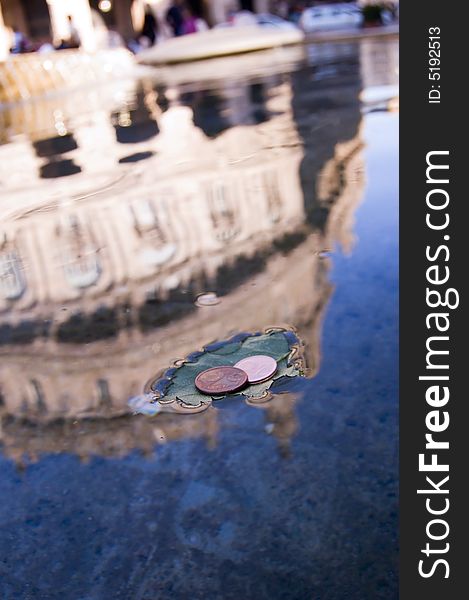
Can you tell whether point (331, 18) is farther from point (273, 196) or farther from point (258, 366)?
point (258, 366)

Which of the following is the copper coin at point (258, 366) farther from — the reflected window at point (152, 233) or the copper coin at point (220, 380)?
the reflected window at point (152, 233)

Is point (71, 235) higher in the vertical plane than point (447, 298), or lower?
lower

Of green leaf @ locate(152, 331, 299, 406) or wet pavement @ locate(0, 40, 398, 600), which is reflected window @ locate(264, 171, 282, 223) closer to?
wet pavement @ locate(0, 40, 398, 600)

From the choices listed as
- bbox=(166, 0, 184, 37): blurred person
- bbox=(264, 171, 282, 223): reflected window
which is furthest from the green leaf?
bbox=(166, 0, 184, 37): blurred person

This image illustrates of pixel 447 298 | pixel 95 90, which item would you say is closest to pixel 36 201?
pixel 447 298

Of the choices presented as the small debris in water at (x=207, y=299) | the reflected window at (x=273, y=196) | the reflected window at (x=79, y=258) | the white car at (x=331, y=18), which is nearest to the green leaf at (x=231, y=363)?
the small debris in water at (x=207, y=299)

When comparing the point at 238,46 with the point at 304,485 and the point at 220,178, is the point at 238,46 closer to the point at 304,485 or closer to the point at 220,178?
the point at 220,178

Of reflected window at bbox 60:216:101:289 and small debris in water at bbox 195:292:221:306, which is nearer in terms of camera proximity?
small debris in water at bbox 195:292:221:306
